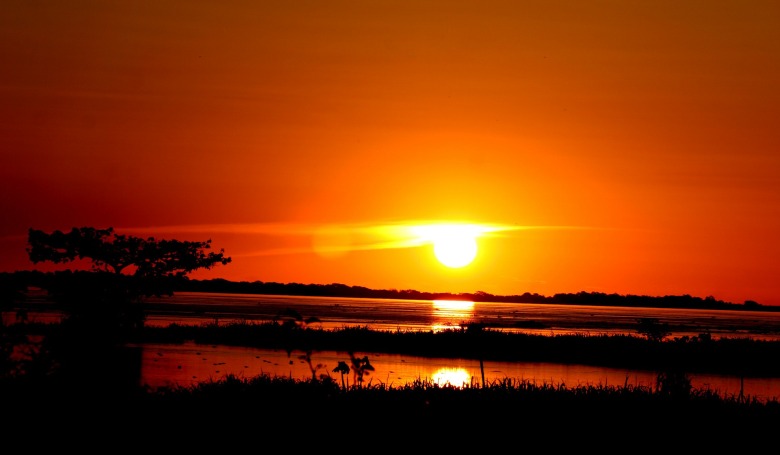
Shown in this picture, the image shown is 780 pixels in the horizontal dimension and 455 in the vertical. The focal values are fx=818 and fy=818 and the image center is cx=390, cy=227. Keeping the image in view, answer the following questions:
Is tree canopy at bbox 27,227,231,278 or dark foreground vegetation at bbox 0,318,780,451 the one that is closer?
dark foreground vegetation at bbox 0,318,780,451

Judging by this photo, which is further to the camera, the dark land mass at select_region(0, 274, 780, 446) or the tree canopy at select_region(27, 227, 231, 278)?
the tree canopy at select_region(27, 227, 231, 278)

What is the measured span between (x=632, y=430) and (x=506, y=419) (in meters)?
2.80

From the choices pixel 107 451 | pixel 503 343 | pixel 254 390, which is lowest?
pixel 107 451

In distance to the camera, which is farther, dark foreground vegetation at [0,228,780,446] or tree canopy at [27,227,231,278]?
tree canopy at [27,227,231,278]

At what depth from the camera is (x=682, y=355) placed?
4775 centimetres

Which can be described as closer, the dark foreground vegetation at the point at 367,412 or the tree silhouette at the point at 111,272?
the dark foreground vegetation at the point at 367,412

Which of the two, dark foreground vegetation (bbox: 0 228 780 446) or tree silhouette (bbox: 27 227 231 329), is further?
tree silhouette (bbox: 27 227 231 329)

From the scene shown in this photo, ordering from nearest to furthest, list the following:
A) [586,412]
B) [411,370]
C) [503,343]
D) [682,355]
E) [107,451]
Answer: [107,451] < [586,412] < [411,370] < [682,355] < [503,343]

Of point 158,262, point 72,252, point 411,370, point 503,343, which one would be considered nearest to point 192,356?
point 158,262

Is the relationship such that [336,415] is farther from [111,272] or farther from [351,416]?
[111,272]

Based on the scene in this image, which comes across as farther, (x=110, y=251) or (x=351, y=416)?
(x=110, y=251)

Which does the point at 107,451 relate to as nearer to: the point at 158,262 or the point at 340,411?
the point at 340,411

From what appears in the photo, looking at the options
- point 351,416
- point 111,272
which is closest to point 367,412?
point 351,416

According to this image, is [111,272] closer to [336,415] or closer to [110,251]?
[110,251]
